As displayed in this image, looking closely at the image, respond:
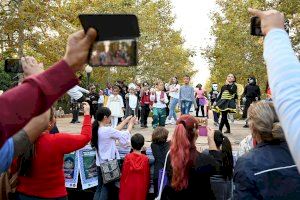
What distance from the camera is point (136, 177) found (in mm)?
5973

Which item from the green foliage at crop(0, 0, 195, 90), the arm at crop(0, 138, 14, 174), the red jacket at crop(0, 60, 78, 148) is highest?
the green foliage at crop(0, 0, 195, 90)

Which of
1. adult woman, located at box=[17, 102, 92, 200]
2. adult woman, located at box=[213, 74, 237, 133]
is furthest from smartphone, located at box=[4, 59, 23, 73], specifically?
adult woman, located at box=[213, 74, 237, 133]

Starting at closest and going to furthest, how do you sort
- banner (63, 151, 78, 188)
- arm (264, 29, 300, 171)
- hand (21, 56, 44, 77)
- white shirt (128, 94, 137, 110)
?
arm (264, 29, 300, 171) → hand (21, 56, 44, 77) → banner (63, 151, 78, 188) → white shirt (128, 94, 137, 110)

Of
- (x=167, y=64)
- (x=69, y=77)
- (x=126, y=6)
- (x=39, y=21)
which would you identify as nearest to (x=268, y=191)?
(x=69, y=77)

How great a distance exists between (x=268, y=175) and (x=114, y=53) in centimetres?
146

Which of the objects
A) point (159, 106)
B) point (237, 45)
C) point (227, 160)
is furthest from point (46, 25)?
point (227, 160)

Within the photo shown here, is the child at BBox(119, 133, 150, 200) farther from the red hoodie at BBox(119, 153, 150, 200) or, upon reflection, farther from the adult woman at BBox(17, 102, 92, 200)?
the adult woman at BBox(17, 102, 92, 200)

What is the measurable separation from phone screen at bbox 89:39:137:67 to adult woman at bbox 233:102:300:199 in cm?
139

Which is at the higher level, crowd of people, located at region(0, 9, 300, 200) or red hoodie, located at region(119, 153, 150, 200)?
crowd of people, located at region(0, 9, 300, 200)

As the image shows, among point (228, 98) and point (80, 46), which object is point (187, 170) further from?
point (228, 98)

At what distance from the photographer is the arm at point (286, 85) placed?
4.07 ft

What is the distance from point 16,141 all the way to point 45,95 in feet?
3.69

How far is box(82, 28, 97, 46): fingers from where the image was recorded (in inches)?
55.7

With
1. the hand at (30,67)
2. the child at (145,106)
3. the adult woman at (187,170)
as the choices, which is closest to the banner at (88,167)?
the adult woman at (187,170)
